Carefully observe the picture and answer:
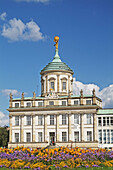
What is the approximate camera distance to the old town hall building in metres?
84.7

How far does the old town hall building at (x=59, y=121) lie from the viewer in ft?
278

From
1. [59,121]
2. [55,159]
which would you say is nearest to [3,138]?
[59,121]

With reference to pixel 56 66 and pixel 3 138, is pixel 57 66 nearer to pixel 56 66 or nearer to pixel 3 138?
pixel 56 66

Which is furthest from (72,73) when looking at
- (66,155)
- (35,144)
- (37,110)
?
(66,155)

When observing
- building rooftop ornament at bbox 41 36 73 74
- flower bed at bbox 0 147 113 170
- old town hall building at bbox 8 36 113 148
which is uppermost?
building rooftop ornament at bbox 41 36 73 74

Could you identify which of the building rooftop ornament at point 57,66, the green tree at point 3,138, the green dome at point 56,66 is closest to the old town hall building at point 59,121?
the building rooftop ornament at point 57,66

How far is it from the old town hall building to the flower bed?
140 feet

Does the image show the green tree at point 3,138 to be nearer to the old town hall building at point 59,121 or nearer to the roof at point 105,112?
the old town hall building at point 59,121

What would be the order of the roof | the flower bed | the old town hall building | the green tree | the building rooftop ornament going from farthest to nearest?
the green tree < the building rooftop ornament < the roof < the old town hall building < the flower bed

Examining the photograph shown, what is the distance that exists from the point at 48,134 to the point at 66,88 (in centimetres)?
1531

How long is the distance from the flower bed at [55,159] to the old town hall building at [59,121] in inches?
1674

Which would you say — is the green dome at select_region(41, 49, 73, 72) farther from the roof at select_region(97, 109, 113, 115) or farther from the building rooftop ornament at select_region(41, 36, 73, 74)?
the roof at select_region(97, 109, 113, 115)

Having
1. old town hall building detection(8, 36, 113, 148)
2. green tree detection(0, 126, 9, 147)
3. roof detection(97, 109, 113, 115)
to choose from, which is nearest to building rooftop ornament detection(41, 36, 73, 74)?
old town hall building detection(8, 36, 113, 148)

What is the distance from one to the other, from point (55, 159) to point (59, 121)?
4842cm
